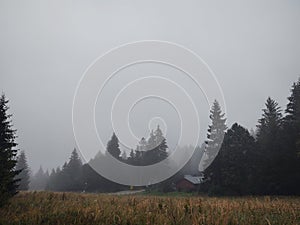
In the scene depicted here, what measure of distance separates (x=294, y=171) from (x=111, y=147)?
40.6 meters

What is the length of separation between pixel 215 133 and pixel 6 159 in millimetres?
28442

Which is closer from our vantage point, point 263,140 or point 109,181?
point 263,140

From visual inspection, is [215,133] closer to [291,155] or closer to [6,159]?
[291,155]

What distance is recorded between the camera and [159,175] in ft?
145

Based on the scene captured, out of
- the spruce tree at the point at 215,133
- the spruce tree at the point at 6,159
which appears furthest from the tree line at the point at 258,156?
the spruce tree at the point at 6,159

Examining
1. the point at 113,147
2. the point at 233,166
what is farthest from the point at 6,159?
the point at 113,147

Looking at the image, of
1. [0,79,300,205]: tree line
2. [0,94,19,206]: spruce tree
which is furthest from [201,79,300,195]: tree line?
[0,94,19,206]: spruce tree

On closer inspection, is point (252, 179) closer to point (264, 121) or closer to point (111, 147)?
point (264, 121)

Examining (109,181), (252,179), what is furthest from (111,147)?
(252,179)

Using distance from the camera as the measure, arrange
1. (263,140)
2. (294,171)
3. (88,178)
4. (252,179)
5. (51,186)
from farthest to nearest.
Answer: (51,186) < (88,178) < (263,140) < (252,179) < (294,171)

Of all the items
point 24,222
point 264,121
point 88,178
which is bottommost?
point 24,222

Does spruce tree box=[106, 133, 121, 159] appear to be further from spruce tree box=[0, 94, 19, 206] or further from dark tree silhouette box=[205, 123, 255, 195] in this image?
spruce tree box=[0, 94, 19, 206]

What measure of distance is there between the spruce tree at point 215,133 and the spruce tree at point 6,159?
2371 centimetres

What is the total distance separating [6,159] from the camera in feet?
38.3
